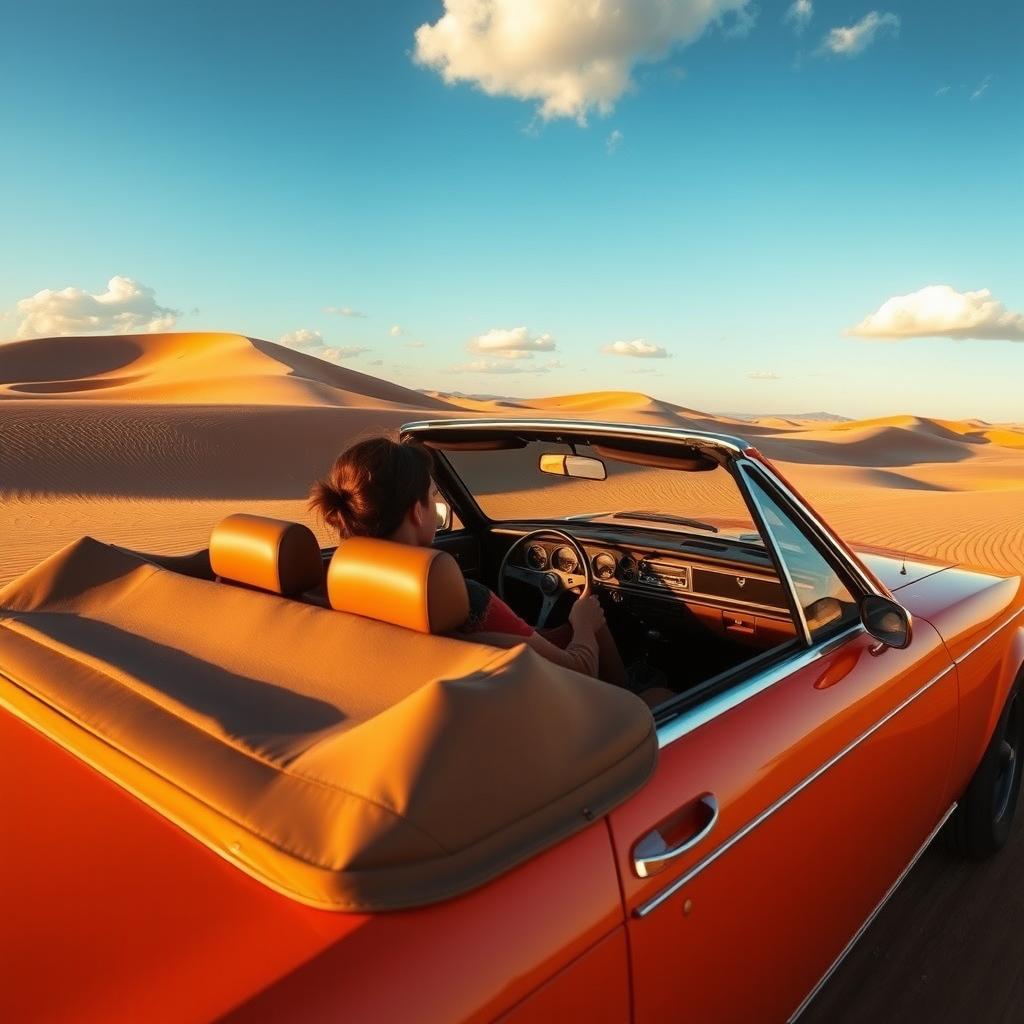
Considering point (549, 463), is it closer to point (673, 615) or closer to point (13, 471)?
point (673, 615)

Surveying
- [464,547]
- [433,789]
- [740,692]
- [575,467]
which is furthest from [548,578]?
[433,789]

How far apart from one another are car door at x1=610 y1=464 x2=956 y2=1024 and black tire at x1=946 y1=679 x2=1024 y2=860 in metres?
0.64

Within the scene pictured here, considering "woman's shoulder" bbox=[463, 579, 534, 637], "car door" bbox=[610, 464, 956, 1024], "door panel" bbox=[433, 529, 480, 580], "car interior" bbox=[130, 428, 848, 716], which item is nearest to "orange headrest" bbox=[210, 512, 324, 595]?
"car interior" bbox=[130, 428, 848, 716]

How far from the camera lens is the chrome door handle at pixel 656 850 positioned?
1474mm

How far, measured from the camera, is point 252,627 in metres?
1.96

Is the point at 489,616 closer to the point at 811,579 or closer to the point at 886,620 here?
the point at 811,579

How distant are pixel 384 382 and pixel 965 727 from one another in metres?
83.5

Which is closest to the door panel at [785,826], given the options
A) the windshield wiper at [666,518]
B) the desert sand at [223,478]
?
the windshield wiper at [666,518]

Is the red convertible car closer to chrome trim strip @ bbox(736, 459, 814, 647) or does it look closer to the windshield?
chrome trim strip @ bbox(736, 459, 814, 647)

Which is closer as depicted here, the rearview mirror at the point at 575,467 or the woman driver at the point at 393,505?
the woman driver at the point at 393,505

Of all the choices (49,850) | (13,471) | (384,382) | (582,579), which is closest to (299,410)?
(13,471)

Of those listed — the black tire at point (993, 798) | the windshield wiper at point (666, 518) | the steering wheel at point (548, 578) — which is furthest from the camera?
the windshield wiper at point (666, 518)

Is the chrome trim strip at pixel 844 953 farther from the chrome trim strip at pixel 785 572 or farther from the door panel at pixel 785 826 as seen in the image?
the chrome trim strip at pixel 785 572

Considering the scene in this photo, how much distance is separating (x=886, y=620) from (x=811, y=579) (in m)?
0.24
